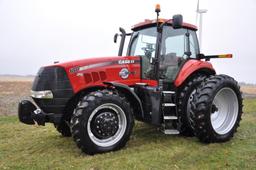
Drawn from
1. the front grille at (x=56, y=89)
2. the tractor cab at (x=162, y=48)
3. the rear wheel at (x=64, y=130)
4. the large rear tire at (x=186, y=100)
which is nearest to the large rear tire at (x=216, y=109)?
the large rear tire at (x=186, y=100)

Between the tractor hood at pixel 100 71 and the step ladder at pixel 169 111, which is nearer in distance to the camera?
the tractor hood at pixel 100 71

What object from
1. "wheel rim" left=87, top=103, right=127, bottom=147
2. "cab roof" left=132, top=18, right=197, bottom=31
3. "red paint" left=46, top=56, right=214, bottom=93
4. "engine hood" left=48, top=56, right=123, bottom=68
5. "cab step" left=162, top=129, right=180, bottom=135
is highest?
"cab roof" left=132, top=18, right=197, bottom=31

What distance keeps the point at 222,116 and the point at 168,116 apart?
4.59ft

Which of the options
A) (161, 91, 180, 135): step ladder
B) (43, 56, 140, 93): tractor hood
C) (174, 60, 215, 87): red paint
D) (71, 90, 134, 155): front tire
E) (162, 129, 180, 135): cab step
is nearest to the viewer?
(71, 90, 134, 155): front tire

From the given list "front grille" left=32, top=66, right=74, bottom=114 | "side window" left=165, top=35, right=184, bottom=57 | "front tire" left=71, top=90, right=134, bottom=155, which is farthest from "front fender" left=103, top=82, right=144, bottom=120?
"side window" left=165, top=35, right=184, bottom=57

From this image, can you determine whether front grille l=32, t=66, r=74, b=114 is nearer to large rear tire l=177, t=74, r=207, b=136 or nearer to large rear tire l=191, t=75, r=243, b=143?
large rear tire l=177, t=74, r=207, b=136

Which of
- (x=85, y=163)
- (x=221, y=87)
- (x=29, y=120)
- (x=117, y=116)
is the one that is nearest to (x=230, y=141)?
(x=221, y=87)

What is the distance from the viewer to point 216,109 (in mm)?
6688

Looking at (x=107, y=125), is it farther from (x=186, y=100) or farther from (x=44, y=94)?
(x=186, y=100)

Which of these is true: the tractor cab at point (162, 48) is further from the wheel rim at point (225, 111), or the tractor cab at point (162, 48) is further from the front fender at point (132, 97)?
the wheel rim at point (225, 111)

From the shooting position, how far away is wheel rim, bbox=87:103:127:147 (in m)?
5.65

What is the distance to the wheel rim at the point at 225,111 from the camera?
6934mm

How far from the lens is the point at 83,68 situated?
5938mm

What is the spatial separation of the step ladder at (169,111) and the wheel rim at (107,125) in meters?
1.04
